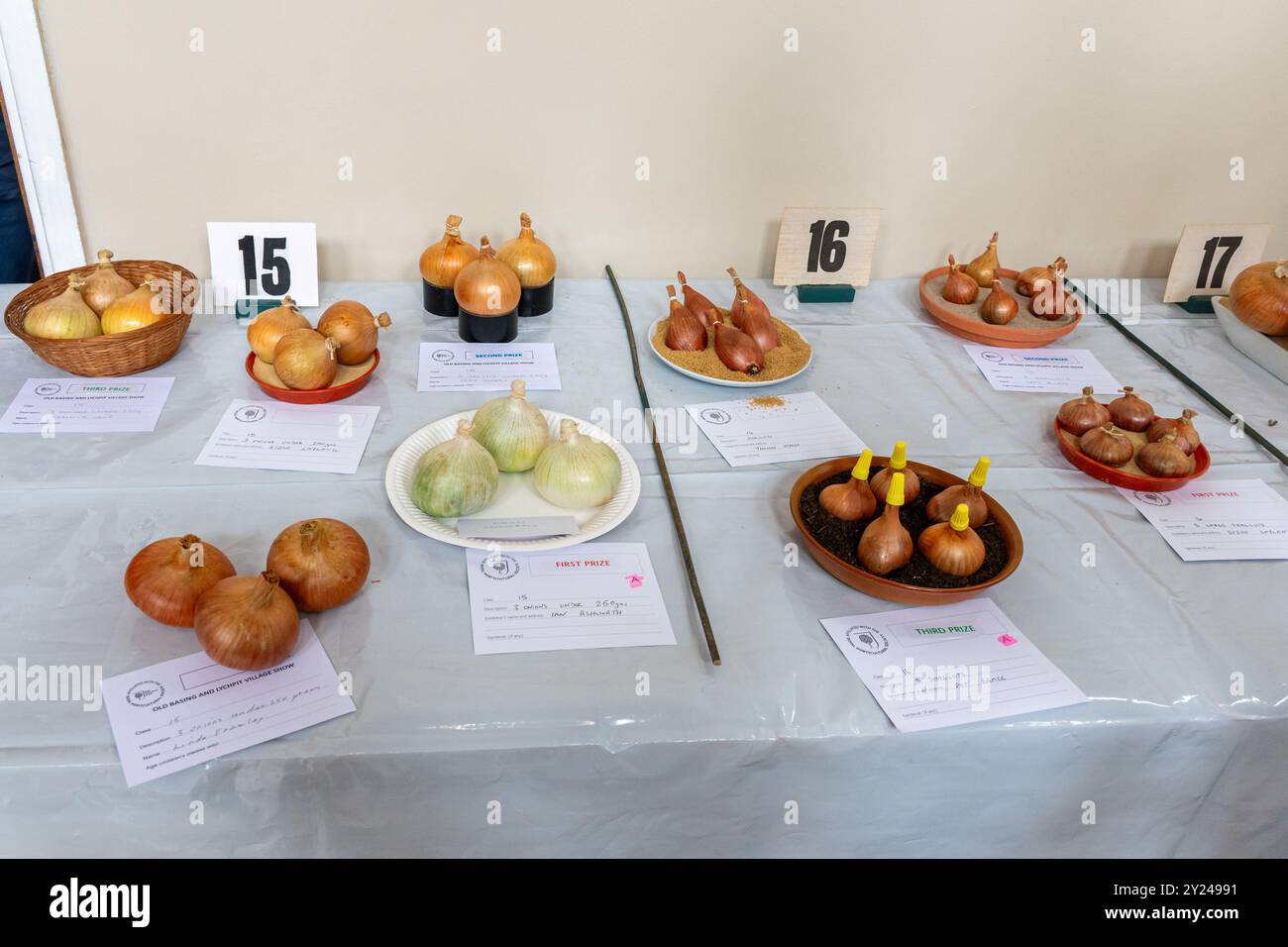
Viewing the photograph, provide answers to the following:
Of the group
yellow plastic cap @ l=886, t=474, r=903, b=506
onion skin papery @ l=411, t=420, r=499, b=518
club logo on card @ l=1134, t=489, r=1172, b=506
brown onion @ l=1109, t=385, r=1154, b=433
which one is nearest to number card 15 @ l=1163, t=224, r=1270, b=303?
brown onion @ l=1109, t=385, r=1154, b=433

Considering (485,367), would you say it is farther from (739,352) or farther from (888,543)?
(888,543)

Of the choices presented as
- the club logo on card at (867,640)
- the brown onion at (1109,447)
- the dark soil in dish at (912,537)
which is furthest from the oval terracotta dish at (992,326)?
the club logo on card at (867,640)

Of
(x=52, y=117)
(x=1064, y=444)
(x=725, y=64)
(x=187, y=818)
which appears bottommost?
(x=187, y=818)

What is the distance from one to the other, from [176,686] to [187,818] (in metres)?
0.11

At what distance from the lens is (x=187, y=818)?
2.47ft

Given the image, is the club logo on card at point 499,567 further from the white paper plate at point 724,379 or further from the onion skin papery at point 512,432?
the white paper plate at point 724,379

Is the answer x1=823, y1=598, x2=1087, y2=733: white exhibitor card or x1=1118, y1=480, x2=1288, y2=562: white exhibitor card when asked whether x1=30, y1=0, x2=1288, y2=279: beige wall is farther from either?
x1=823, y1=598, x2=1087, y2=733: white exhibitor card

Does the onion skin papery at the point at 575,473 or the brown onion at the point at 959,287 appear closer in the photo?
the onion skin papery at the point at 575,473

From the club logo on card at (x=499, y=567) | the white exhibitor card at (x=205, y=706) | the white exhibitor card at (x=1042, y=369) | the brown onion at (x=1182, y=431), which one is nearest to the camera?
the white exhibitor card at (x=205, y=706)

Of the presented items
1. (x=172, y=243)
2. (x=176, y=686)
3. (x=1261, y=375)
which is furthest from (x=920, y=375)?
(x=172, y=243)

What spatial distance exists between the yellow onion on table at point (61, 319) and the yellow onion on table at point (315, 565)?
1.72 feet

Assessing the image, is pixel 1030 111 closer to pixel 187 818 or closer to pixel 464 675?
pixel 464 675

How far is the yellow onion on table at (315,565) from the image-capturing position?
32.9 inches

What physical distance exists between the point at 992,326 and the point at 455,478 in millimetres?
932
